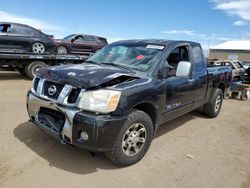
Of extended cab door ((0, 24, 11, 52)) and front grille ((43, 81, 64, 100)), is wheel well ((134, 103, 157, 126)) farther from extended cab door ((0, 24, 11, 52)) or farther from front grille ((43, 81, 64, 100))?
extended cab door ((0, 24, 11, 52))

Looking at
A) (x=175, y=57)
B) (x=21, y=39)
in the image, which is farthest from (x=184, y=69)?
(x=21, y=39)

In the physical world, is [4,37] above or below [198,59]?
above

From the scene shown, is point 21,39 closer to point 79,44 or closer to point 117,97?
point 79,44

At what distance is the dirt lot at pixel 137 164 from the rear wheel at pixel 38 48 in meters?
6.70

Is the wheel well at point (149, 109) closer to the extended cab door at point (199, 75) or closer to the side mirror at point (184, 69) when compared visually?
the side mirror at point (184, 69)

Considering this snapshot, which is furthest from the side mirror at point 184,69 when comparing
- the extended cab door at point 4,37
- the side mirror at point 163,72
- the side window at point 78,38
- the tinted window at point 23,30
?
the side window at point 78,38

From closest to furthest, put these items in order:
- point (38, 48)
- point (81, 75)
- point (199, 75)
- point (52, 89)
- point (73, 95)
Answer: point (73, 95)
point (81, 75)
point (52, 89)
point (199, 75)
point (38, 48)

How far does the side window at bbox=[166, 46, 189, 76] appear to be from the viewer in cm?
457

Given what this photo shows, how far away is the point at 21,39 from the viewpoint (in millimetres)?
11367

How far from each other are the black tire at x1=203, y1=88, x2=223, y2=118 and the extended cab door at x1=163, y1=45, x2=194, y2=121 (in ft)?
4.77

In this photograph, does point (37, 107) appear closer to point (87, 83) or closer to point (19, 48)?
point (87, 83)

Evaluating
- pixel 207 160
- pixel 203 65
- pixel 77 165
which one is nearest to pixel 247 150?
pixel 207 160

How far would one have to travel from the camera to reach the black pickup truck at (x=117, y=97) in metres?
3.32

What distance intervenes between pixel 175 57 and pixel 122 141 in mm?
2173
